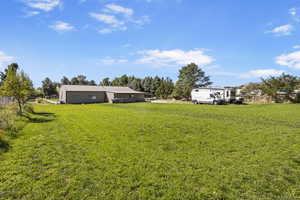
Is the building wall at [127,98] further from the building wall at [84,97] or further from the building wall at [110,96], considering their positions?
the building wall at [84,97]

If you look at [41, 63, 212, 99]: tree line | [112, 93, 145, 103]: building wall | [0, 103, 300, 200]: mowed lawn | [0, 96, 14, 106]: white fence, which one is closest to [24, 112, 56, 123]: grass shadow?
[0, 103, 300, 200]: mowed lawn

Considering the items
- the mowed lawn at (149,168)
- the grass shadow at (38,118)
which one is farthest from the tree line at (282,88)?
the grass shadow at (38,118)

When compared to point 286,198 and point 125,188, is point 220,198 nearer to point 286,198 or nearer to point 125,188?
point 286,198

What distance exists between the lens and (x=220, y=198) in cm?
273

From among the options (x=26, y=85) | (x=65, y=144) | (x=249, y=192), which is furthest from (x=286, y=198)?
(x=26, y=85)

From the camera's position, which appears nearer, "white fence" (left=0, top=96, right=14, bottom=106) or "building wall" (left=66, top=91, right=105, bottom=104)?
"white fence" (left=0, top=96, right=14, bottom=106)

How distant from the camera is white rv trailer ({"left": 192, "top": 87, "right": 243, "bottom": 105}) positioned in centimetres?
2577

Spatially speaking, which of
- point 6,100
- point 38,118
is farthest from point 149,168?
point 6,100

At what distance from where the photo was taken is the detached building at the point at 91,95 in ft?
93.0

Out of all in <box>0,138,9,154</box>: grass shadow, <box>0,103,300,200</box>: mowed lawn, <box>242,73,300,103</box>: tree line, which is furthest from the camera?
<box>242,73,300,103</box>: tree line

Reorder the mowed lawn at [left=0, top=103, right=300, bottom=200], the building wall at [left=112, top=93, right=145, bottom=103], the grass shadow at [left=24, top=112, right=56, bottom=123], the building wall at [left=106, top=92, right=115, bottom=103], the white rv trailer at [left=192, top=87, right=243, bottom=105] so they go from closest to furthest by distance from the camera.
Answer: the mowed lawn at [left=0, top=103, right=300, bottom=200] → the grass shadow at [left=24, top=112, right=56, bottom=123] → the white rv trailer at [left=192, top=87, right=243, bottom=105] → the building wall at [left=112, top=93, right=145, bottom=103] → the building wall at [left=106, top=92, right=115, bottom=103]

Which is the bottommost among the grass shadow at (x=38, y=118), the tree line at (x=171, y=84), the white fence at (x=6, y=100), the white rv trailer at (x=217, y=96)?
the grass shadow at (x=38, y=118)

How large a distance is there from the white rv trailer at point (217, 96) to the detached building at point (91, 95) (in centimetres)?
1334

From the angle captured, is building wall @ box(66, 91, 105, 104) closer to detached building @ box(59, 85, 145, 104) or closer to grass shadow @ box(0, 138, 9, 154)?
detached building @ box(59, 85, 145, 104)
